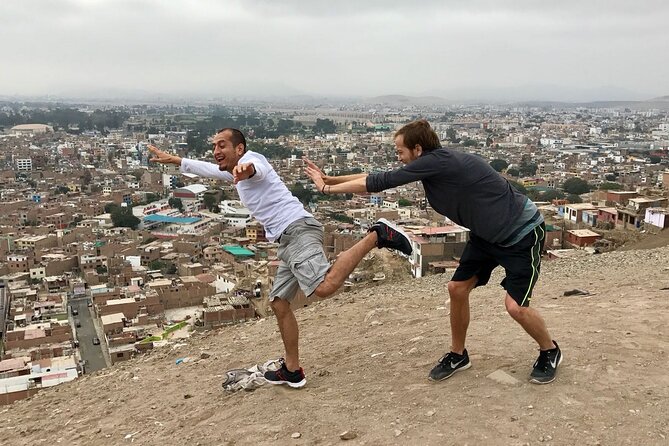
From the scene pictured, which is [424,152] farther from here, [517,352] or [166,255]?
[166,255]

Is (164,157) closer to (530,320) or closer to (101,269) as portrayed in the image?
(530,320)

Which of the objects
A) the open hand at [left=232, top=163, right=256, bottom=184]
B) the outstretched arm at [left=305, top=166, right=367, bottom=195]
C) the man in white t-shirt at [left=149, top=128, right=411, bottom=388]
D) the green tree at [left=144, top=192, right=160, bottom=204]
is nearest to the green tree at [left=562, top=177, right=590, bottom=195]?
the green tree at [left=144, top=192, right=160, bottom=204]

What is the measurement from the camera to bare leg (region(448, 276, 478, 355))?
259 cm

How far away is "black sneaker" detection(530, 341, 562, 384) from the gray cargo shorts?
0.88 m

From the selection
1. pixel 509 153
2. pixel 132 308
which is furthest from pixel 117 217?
pixel 509 153

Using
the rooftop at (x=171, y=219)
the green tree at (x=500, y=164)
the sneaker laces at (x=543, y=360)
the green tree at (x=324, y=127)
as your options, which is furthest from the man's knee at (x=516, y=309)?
the green tree at (x=324, y=127)

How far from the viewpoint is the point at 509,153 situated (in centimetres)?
5416

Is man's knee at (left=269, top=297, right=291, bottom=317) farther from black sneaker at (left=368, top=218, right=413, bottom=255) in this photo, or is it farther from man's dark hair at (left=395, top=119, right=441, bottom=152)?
man's dark hair at (left=395, top=119, right=441, bottom=152)

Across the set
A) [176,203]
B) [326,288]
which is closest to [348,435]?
[326,288]

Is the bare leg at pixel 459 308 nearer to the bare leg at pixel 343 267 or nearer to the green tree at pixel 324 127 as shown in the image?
the bare leg at pixel 343 267

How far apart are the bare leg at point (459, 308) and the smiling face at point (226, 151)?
1.02 metres

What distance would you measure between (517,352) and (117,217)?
2823 centimetres

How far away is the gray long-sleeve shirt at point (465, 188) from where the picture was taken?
7.55 ft

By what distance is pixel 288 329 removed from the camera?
2727 millimetres
